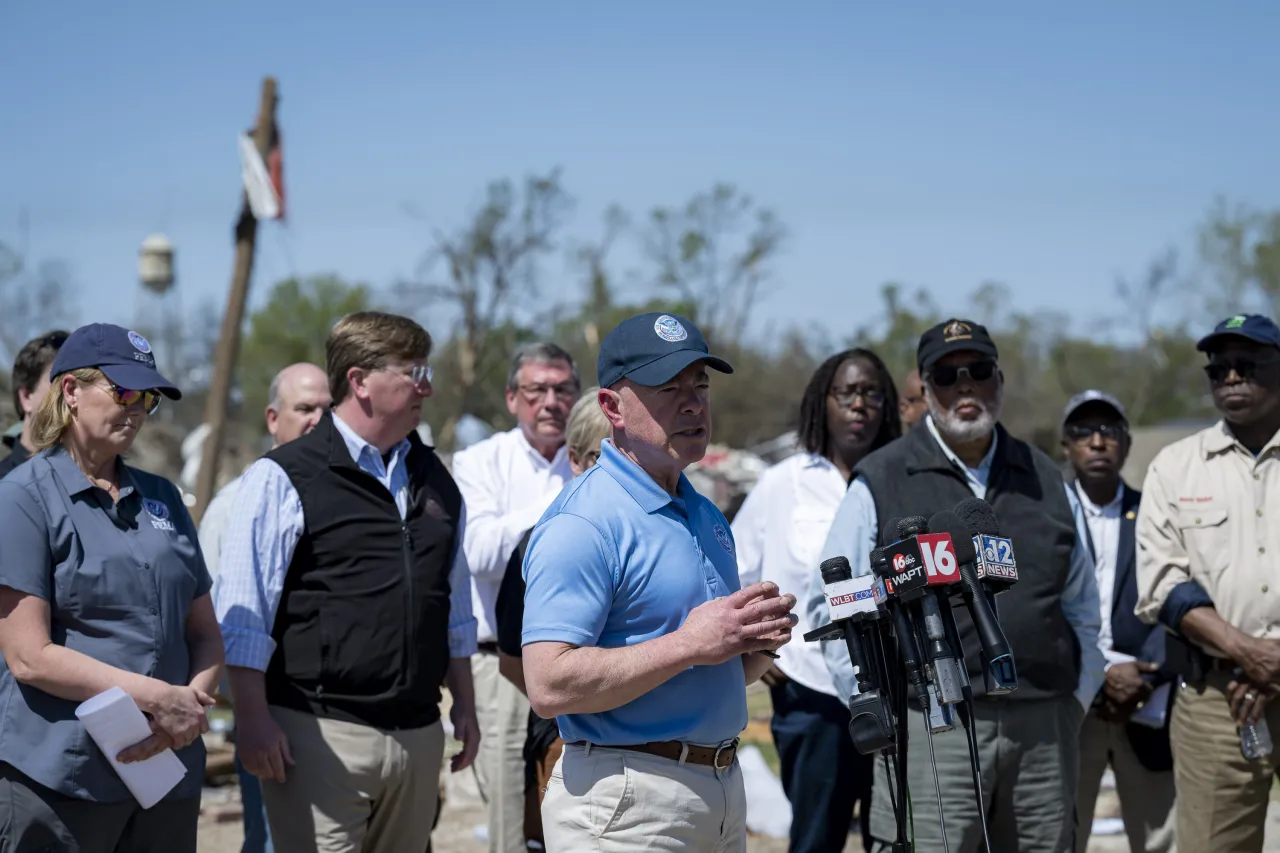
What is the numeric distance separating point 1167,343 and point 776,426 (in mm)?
15433

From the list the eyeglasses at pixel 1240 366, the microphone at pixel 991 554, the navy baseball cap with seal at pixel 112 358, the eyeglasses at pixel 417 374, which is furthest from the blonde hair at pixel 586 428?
the eyeglasses at pixel 1240 366

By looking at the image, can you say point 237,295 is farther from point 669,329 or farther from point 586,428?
point 669,329

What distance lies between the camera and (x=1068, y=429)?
6684mm

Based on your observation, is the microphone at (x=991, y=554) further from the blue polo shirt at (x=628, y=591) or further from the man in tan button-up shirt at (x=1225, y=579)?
the man in tan button-up shirt at (x=1225, y=579)

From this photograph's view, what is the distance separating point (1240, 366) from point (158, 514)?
4433mm

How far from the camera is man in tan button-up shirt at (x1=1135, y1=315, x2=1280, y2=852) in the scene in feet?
17.4

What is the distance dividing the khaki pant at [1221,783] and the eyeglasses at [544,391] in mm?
3146

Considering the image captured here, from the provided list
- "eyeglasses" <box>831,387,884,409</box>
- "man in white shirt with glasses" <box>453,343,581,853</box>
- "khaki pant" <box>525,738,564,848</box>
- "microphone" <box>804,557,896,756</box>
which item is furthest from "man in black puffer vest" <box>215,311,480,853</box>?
"eyeglasses" <box>831,387,884,409</box>

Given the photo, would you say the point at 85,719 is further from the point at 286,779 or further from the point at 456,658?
the point at 456,658

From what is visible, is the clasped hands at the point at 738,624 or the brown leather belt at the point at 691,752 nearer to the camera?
the clasped hands at the point at 738,624

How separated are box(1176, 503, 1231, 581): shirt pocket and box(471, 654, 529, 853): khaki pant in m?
3.01

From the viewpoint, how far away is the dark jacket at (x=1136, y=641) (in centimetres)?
607

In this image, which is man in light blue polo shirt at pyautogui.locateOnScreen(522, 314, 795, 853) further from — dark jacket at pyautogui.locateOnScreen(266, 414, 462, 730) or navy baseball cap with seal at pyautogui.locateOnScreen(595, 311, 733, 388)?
dark jacket at pyautogui.locateOnScreen(266, 414, 462, 730)

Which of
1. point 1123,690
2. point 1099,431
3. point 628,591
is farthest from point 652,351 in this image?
point 1099,431
